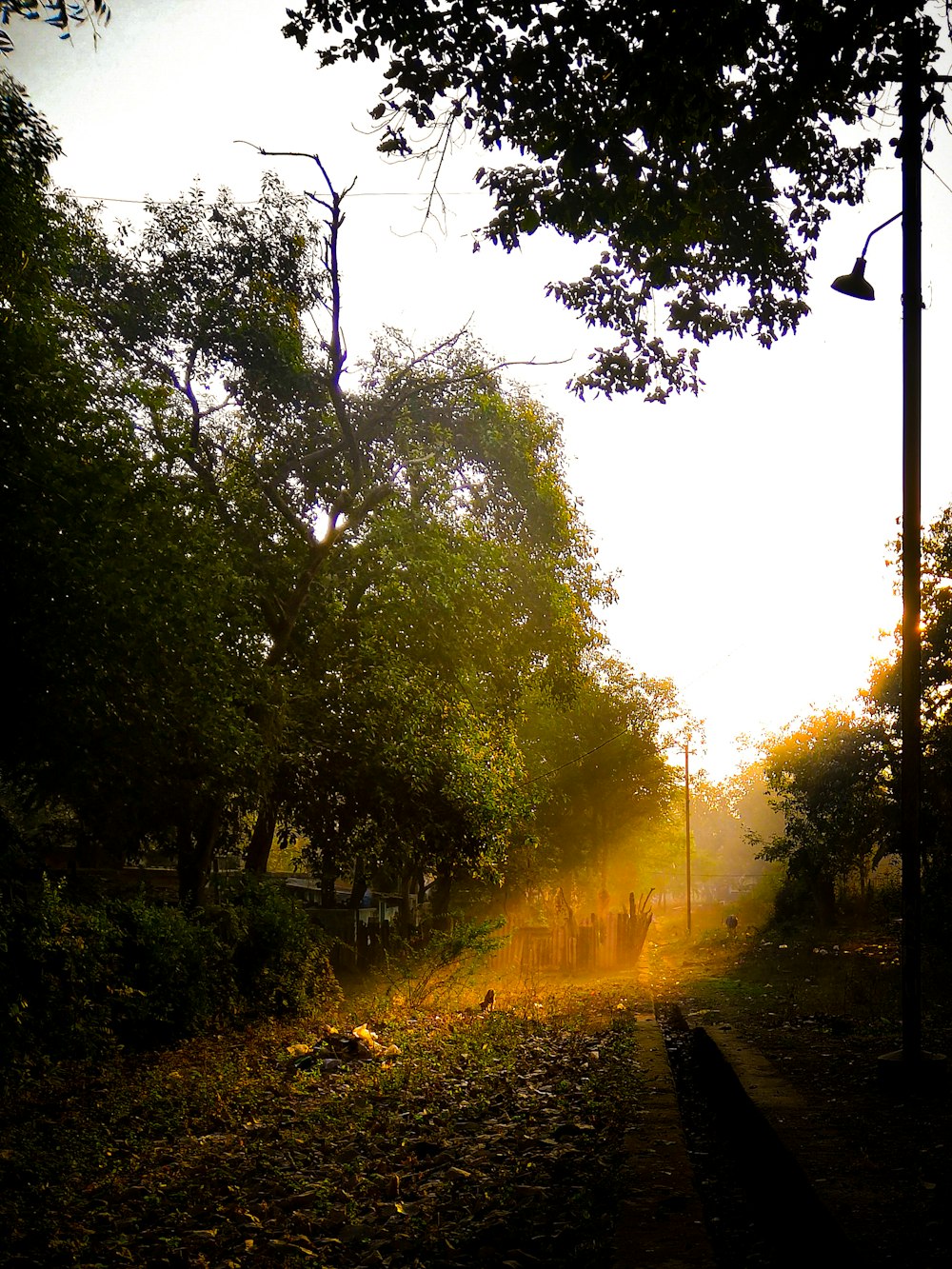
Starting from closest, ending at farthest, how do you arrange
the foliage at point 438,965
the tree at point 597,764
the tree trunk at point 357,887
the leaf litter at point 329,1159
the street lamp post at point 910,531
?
1. the leaf litter at point 329,1159
2. the street lamp post at point 910,531
3. the foliage at point 438,965
4. the tree trunk at point 357,887
5. the tree at point 597,764

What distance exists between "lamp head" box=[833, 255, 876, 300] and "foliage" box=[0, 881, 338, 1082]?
9.54 meters

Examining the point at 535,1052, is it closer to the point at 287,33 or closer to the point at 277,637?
the point at 277,637

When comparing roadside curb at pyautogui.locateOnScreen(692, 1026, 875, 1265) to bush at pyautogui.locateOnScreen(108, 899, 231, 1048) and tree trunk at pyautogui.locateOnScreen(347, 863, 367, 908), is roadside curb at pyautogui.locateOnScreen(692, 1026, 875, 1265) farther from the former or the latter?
tree trunk at pyautogui.locateOnScreen(347, 863, 367, 908)

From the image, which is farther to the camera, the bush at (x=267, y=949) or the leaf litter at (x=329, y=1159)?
the bush at (x=267, y=949)

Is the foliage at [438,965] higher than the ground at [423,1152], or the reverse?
the ground at [423,1152]

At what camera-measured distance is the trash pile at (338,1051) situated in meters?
9.57

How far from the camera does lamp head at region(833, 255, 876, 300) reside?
8.43m

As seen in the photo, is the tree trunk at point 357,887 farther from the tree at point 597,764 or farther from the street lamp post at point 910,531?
the street lamp post at point 910,531

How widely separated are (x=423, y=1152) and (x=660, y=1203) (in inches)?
87.4

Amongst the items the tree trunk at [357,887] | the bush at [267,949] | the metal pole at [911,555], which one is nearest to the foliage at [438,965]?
the bush at [267,949]

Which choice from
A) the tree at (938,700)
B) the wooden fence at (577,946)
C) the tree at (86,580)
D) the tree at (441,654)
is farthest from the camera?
the wooden fence at (577,946)

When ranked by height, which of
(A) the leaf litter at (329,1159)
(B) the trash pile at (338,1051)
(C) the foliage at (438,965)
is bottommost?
(C) the foliage at (438,965)

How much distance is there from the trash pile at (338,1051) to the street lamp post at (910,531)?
548 cm

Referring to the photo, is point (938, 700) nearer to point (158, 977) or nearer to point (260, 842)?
point (260, 842)
